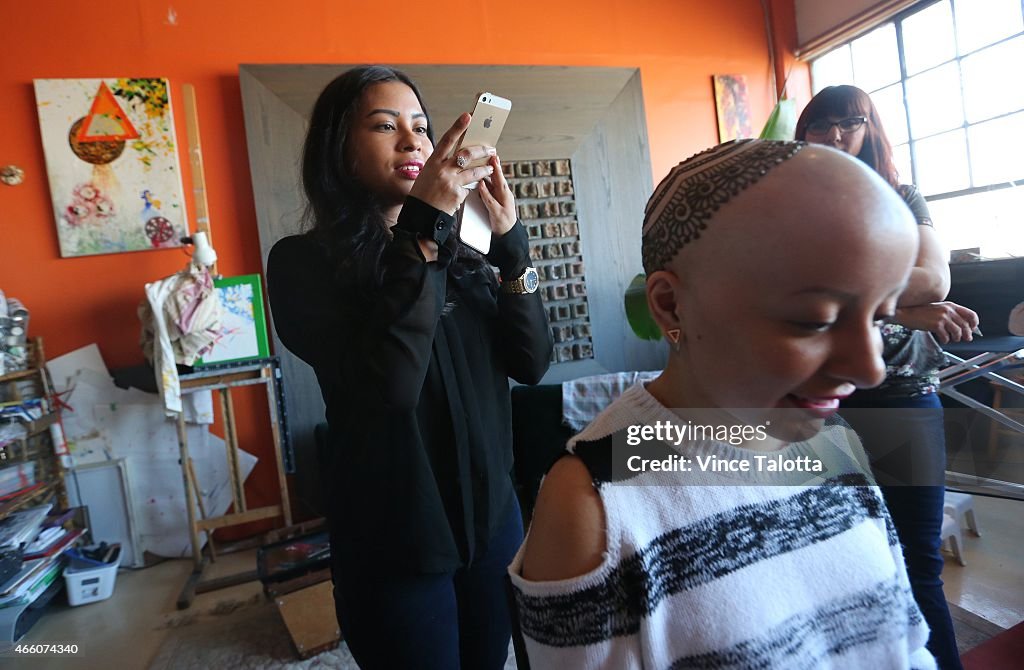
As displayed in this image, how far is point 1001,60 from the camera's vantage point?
10.3ft

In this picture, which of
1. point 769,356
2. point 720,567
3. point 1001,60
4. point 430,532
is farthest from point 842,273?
point 1001,60

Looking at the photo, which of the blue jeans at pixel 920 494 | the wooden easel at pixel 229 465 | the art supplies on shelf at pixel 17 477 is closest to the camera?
the blue jeans at pixel 920 494

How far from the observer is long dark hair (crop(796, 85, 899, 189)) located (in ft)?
3.79

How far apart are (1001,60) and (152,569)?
16.6 feet

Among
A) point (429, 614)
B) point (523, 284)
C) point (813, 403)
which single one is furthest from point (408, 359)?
point (813, 403)

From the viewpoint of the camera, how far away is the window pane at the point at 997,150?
3.09 m

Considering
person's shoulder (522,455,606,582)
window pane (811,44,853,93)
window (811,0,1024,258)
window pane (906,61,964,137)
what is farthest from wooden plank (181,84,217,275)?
window pane (906,61,964,137)

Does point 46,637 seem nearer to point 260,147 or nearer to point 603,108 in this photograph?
point 260,147

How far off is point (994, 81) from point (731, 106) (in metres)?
1.36

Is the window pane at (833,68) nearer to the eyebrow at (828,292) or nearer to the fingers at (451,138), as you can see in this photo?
the fingers at (451,138)

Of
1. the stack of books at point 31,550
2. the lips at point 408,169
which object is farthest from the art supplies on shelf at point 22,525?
the lips at point 408,169

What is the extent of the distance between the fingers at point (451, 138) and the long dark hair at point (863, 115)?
0.75 metres

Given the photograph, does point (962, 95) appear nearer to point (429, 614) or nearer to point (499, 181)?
point (499, 181)

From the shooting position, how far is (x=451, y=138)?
2.87ft
